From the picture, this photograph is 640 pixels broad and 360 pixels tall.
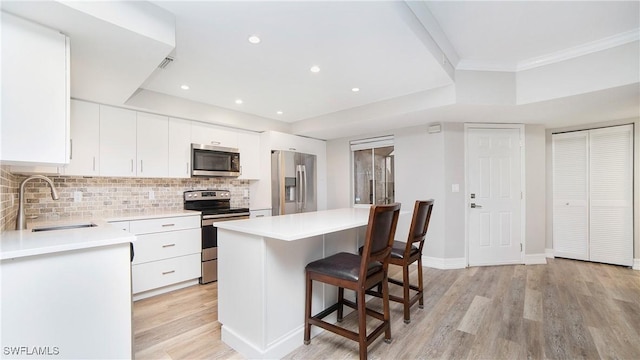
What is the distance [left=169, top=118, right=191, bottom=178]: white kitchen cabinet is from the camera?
3330 mm

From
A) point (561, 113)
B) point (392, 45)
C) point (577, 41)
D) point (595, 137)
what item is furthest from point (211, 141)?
point (595, 137)

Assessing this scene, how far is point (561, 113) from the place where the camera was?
337 cm

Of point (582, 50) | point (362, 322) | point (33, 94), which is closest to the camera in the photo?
point (33, 94)

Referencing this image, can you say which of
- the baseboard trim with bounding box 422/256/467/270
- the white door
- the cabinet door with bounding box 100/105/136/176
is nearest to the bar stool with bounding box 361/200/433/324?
the baseboard trim with bounding box 422/256/467/270

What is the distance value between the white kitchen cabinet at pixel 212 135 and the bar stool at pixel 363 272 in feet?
8.17

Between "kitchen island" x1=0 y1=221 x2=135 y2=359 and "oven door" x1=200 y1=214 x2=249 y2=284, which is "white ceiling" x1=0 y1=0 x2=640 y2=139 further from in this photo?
"oven door" x1=200 y1=214 x2=249 y2=284

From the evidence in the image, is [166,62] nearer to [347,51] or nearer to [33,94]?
[33,94]

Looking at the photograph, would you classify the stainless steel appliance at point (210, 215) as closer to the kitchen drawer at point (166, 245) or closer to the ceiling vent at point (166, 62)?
the kitchen drawer at point (166, 245)

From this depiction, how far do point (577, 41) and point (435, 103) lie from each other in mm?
1295

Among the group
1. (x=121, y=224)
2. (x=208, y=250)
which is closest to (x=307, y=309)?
(x=208, y=250)

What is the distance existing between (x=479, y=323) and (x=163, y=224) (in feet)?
10.5

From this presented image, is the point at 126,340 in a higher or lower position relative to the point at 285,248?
lower

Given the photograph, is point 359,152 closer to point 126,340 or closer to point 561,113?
point 561,113

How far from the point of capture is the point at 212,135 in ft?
12.2
